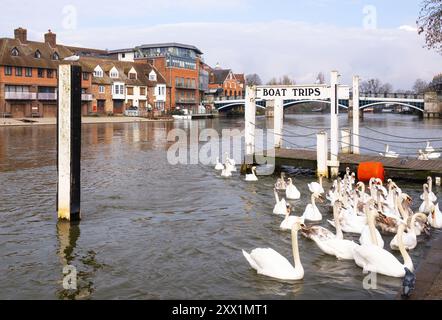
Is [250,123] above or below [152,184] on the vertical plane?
above

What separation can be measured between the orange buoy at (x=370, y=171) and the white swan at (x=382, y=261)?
10267 millimetres

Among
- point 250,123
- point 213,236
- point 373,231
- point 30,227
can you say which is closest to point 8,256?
point 30,227

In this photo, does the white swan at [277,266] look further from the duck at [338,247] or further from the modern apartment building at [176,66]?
the modern apartment building at [176,66]

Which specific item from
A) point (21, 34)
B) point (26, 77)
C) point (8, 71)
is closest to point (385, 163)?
point (8, 71)

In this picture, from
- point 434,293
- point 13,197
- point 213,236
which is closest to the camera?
point 434,293

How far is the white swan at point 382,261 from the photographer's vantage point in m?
9.69

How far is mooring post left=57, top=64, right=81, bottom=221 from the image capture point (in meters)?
12.9

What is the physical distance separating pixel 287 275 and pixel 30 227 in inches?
289

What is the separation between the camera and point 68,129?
13.1 metres

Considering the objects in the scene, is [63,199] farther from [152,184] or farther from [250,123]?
[250,123]

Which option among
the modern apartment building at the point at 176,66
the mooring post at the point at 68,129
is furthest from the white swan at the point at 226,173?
the modern apartment building at the point at 176,66

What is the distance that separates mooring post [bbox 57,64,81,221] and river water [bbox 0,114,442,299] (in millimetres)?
1167

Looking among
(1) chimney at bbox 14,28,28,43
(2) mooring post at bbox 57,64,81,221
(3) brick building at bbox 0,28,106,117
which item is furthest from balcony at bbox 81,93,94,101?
(2) mooring post at bbox 57,64,81,221

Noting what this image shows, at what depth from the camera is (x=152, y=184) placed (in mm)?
20875
